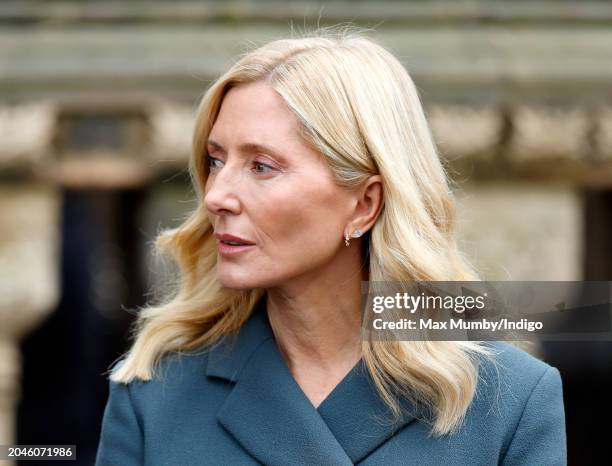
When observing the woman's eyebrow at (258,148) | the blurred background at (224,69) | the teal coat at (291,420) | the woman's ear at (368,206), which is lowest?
the teal coat at (291,420)

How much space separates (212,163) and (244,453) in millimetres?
639

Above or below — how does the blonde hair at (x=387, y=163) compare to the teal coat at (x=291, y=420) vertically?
above

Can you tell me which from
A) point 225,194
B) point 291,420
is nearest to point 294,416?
point 291,420

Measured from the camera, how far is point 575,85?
3.70 meters

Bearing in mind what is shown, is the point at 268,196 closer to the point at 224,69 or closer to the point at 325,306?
the point at 325,306

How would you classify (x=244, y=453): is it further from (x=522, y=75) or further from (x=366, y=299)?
(x=522, y=75)

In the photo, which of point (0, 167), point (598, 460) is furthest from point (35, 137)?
point (598, 460)

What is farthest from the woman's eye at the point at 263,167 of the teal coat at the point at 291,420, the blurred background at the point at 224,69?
the blurred background at the point at 224,69

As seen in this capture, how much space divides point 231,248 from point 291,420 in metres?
0.40

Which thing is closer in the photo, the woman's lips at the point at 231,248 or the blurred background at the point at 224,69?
the woman's lips at the point at 231,248

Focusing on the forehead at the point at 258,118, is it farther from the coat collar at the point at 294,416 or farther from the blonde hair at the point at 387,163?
the coat collar at the point at 294,416

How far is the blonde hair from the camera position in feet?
7.58

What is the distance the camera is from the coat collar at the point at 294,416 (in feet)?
7.71

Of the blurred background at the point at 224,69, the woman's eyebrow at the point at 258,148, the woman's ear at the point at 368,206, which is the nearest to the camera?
the woman's eyebrow at the point at 258,148
